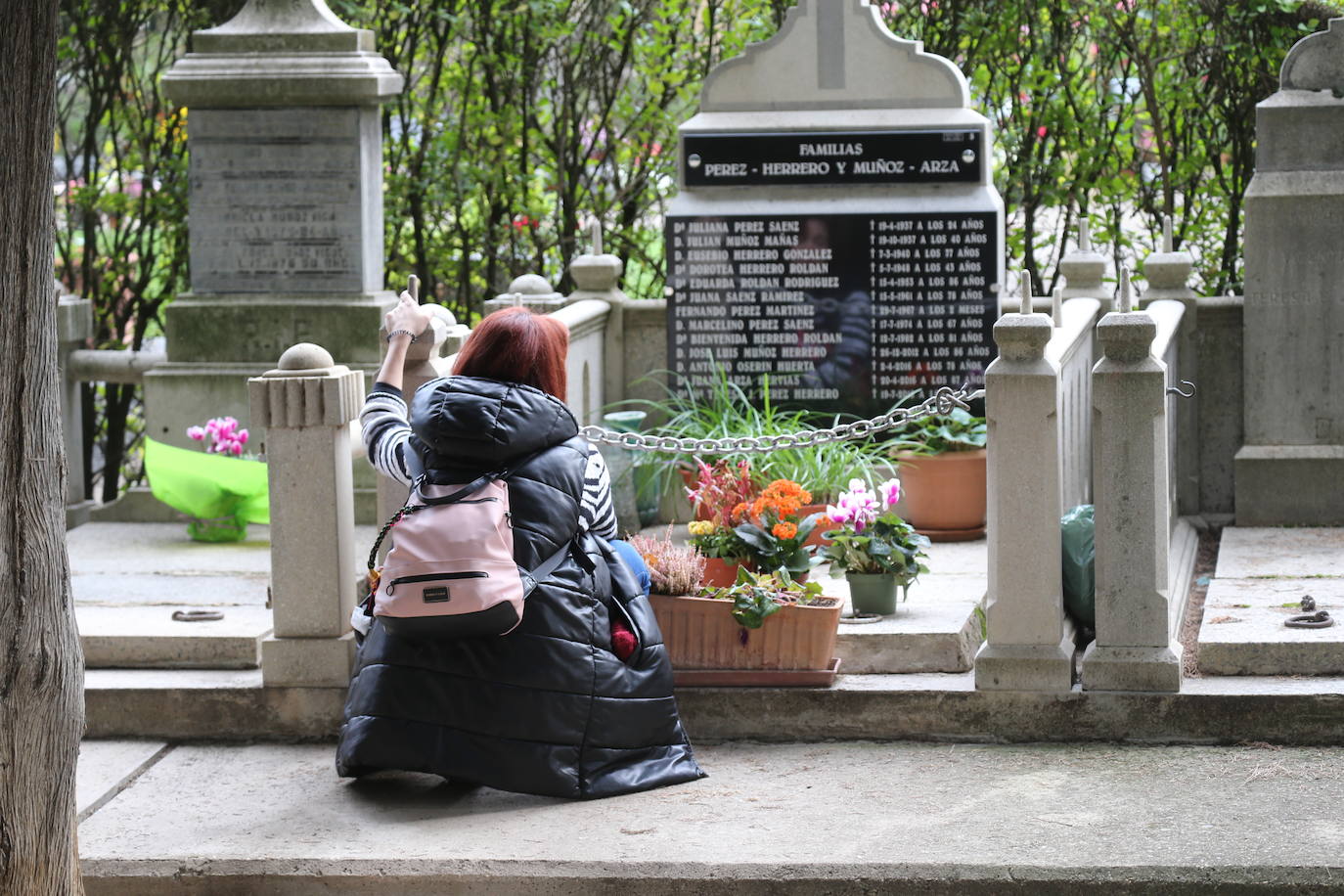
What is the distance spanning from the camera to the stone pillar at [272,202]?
904 cm

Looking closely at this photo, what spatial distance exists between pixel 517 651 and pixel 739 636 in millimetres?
942

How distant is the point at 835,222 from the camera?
27.3ft

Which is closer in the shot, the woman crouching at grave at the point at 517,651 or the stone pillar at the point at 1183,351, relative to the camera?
the woman crouching at grave at the point at 517,651

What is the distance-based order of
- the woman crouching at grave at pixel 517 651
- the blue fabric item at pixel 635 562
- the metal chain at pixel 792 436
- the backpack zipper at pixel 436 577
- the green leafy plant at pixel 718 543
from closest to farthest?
1. the backpack zipper at pixel 436 577
2. the woman crouching at grave at pixel 517 651
3. the blue fabric item at pixel 635 562
4. the green leafy plant at pixel 718 543
5. the metal chain at pixel 792 436

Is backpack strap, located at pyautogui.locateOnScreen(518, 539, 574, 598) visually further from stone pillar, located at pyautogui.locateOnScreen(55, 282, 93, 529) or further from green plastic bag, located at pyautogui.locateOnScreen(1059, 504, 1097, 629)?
stone pillar, located at pyautogui.locateOnScreen(55, 282, 93, 529)

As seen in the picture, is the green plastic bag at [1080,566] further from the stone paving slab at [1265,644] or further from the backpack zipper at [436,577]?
the backpack zipper at [436,577]

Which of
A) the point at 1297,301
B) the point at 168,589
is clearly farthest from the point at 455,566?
the point at 1297,301

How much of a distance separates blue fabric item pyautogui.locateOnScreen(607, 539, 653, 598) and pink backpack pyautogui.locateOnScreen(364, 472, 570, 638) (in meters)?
0.61

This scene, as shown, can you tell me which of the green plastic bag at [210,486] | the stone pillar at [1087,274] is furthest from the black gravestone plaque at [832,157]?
the green plastic bag at [210,486]

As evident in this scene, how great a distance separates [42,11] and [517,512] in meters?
1.99

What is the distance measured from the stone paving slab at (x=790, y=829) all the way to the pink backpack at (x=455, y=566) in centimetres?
59

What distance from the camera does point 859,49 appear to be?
8.45m

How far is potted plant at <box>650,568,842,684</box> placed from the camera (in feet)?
19.2

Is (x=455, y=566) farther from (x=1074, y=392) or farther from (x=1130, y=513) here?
(x=1074, y=392)
